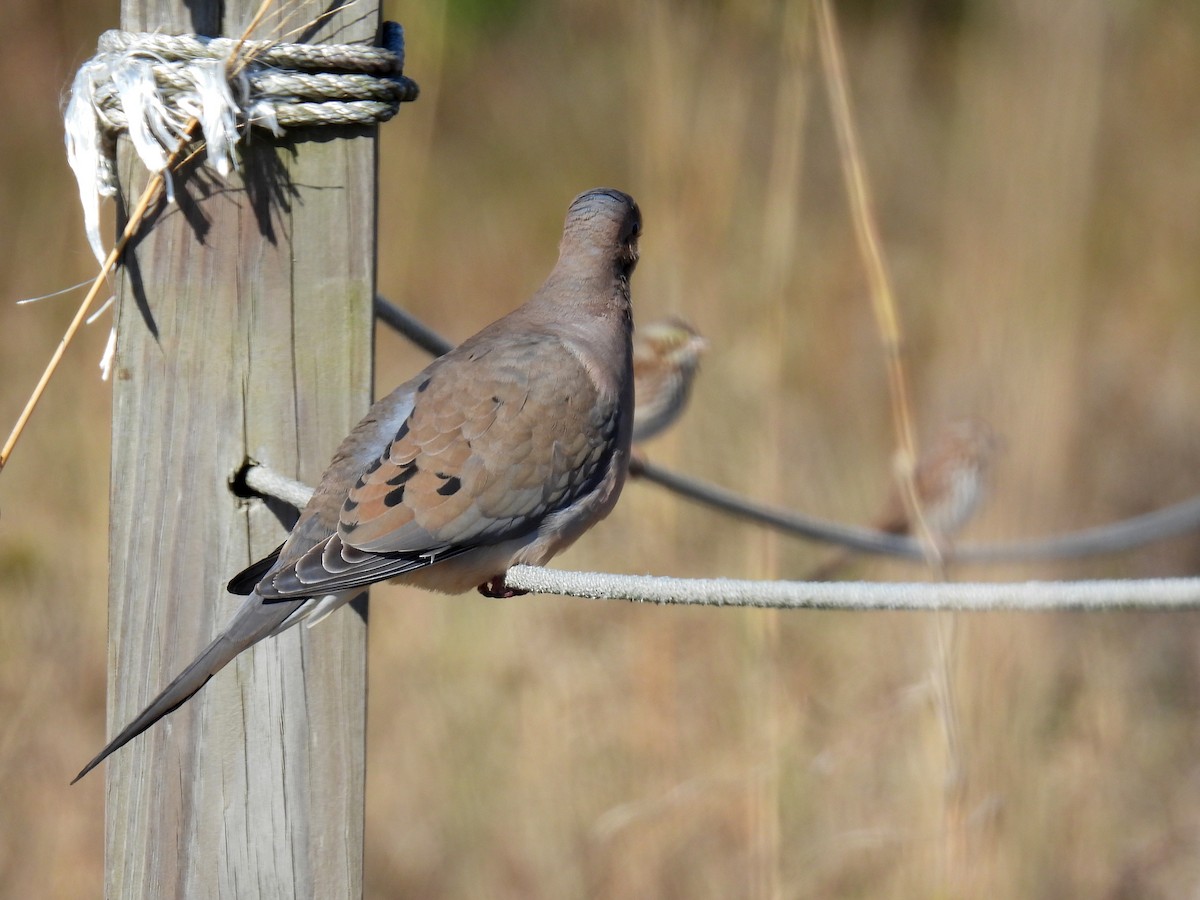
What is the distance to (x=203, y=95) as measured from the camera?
1.52 metres

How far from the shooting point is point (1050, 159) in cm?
266

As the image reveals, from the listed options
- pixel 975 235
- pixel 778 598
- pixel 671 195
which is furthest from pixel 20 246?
pixel 778 598

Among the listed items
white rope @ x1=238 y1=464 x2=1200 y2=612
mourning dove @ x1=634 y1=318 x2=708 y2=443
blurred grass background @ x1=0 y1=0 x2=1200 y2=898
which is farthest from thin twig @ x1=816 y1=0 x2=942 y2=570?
mourning dove @ x1=634 y1=318 x2=708 y2=443

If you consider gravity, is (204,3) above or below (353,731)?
above

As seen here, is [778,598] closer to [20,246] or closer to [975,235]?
[975,235]

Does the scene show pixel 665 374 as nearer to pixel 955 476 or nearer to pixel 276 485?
pixel 955 476

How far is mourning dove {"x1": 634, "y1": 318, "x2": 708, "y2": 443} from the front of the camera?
4129 millimetres

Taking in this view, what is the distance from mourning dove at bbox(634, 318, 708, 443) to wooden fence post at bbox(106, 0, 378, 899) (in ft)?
8.14

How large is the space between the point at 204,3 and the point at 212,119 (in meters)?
0.17

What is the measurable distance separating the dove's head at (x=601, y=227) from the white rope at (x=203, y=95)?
785 millimetres

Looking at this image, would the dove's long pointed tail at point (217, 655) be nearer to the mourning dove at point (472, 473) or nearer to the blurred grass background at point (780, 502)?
the mourning dove at point (472, 473)

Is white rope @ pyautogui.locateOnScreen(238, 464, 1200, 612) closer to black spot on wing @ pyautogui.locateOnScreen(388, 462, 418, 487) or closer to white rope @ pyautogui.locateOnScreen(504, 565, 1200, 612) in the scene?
white rope @ pyautogui.locateOnScreen(504, 565, 1200, 612)

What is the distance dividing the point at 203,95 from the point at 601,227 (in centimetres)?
99

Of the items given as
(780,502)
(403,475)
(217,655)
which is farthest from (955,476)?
(217,655)
